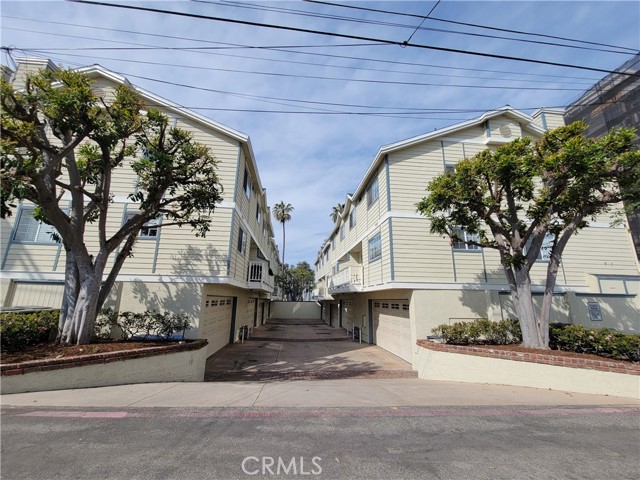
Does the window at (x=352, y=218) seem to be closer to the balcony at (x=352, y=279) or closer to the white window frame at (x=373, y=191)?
the white window frame at (x=373, y=191)

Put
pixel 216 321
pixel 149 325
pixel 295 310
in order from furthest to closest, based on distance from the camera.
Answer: pixel 295 310, pixel 216 321, pixel 149 325

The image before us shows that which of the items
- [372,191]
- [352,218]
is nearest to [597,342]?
[372,191]

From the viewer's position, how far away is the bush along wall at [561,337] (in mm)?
8016

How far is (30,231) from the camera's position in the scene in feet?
35.0

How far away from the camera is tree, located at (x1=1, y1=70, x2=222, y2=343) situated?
249 inches

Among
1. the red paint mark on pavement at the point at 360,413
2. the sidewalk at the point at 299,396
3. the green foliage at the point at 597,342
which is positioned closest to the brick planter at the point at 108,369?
the sidewalk at the point at 299,396

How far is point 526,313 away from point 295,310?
34.0m

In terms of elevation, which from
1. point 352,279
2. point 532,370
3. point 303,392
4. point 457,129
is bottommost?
point 303,392

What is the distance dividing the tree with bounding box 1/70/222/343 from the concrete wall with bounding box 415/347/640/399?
363 inches

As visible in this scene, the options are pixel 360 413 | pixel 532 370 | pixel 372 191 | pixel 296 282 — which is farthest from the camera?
pixel 296 282

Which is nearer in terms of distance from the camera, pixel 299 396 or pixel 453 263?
pixel 299 396

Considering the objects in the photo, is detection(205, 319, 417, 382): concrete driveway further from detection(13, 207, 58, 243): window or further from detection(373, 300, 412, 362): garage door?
detection(13, 207, 58, 243): window

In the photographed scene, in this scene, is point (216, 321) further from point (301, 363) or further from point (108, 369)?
point (108, 369)

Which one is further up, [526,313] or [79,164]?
[79,164]
